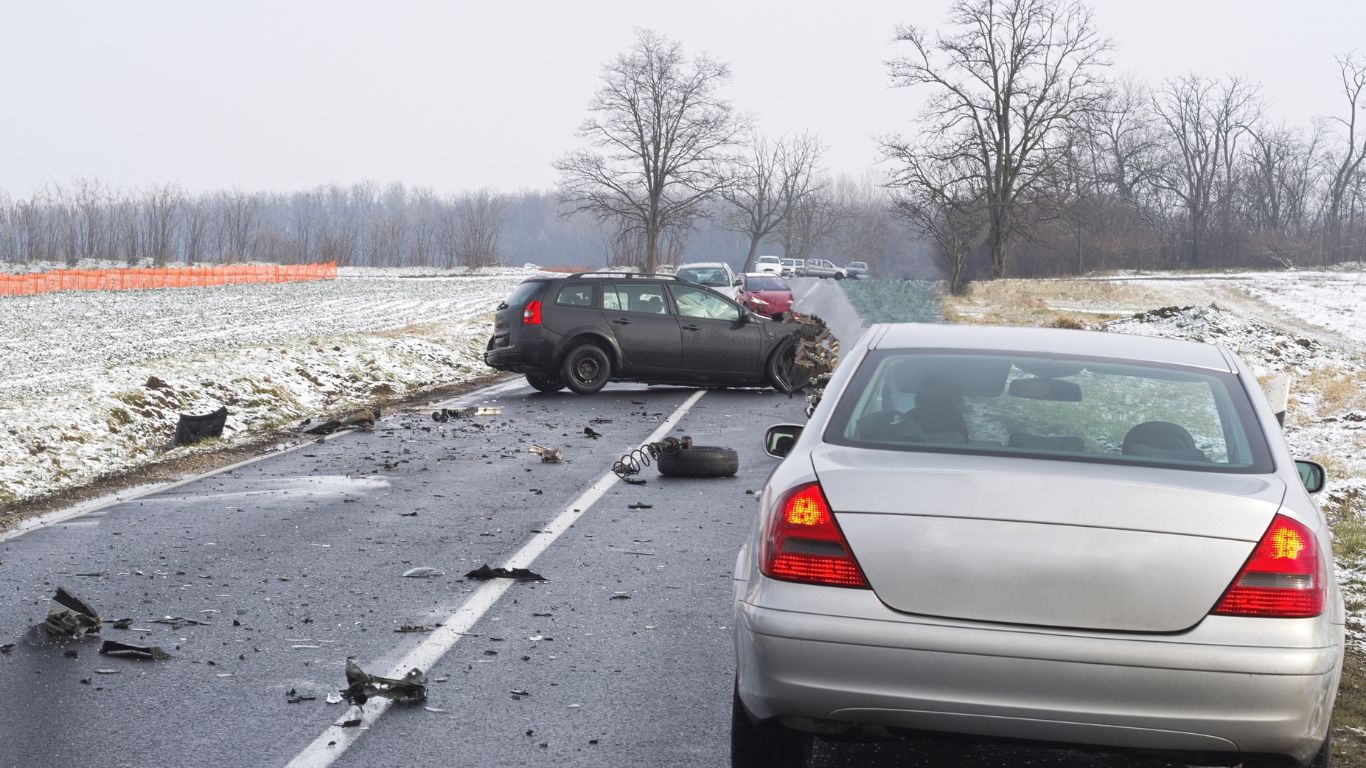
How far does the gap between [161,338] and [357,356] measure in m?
8.47

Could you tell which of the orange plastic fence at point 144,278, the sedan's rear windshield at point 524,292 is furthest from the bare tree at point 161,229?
the sedan's rear windshield at point 524,292

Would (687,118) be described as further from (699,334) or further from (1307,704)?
(1307,704)

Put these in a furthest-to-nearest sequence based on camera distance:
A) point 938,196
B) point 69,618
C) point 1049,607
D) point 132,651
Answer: point 938,196 → point 69,618 → point 132,651 → point 1049,607

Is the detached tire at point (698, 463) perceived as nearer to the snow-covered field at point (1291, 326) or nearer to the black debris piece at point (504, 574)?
the black debris piece at point (504, 574)

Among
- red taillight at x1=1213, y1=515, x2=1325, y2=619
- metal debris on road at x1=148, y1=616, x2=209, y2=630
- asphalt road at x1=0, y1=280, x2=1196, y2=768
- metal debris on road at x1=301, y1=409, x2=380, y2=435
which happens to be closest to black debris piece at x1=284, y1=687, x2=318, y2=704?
asphalt road at x1=0, y1=280, x2=1196, y2=768

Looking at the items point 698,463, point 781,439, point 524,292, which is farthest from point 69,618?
point 524,292

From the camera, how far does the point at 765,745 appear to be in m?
4.10

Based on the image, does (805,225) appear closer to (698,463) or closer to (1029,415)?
(698,463)

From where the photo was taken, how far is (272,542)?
28.7 ft

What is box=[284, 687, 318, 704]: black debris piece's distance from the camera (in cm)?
531

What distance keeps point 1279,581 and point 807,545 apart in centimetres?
127

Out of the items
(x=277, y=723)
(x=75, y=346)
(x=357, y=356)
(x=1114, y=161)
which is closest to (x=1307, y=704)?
(x=277, y=723)

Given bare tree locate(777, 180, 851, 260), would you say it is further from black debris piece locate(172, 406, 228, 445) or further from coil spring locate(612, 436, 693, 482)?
coil spring locate(612, 436, 693, 482)

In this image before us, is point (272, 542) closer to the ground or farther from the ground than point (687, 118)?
A: closer to the ground
